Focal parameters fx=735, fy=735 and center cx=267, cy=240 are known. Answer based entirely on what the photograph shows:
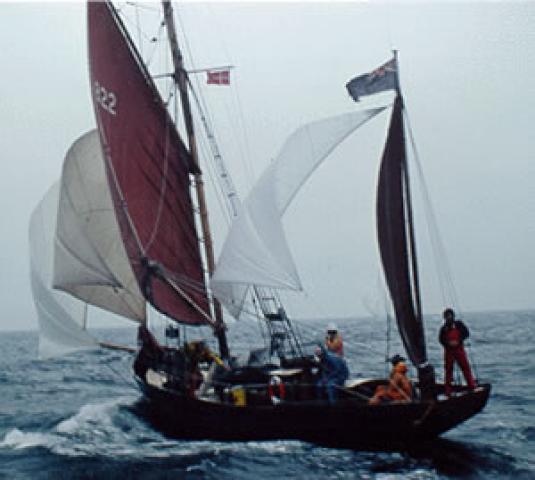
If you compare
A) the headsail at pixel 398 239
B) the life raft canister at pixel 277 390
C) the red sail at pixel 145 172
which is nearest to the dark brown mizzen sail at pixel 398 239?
the headsail at pixel 398 239

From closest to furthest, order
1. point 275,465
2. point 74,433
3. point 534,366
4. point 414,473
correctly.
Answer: point 414,473, point 275,465, point 74,433, point 534,366

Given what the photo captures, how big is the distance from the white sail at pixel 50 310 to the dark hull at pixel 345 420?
19.5 ft

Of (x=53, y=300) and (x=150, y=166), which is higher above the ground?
(x=150, y=166)

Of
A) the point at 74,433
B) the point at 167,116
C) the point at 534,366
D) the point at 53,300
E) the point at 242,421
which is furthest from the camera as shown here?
the point at 534,366

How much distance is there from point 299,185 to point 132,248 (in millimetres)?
6197

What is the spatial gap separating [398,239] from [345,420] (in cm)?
431

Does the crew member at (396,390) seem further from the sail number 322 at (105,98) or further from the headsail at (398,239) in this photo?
the sail number 322 at (105,98)

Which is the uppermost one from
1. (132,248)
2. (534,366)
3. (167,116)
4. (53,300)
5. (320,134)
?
(167,116)

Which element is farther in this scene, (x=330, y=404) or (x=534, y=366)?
(x=534, y=366)

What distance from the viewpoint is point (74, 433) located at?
20797 mm

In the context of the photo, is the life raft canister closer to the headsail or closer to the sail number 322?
the headsail

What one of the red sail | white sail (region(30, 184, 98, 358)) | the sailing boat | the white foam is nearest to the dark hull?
the sailing boat

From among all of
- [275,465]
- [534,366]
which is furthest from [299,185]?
[534,366]

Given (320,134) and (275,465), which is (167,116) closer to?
(320,134)
